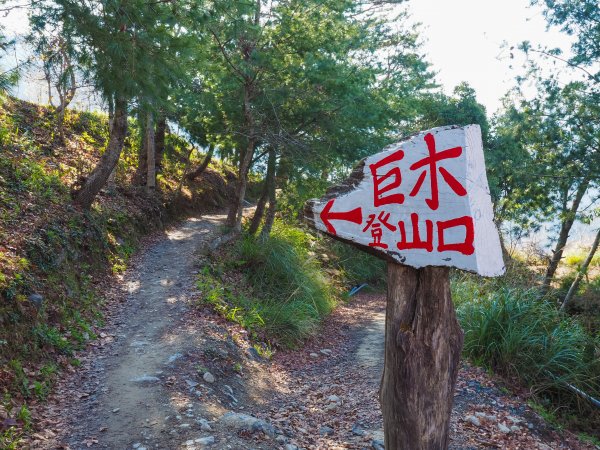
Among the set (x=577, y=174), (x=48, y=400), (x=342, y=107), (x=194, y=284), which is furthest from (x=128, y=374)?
(x=577, y=174)

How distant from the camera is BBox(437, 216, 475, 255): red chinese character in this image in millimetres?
2420

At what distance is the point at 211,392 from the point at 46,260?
3274 mm

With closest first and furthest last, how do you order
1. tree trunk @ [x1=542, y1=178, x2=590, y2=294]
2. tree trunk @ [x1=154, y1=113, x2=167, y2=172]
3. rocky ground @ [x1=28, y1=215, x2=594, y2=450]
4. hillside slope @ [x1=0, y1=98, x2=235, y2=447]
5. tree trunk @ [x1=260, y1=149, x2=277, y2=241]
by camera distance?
rocky ground @ [x1=28, y1=215, x2=594, y2=450] → hillside slope @ [x1=0, y1=98, x2=235, y2=447] → tree trunk @ [x1=542, y1=178, x2=590, y2=294] → tree trunk @ [x1=260, y1=149, x2=277, y2=241] → tree trunk @ [x1=154, y1=113, x2=167, y2=172]

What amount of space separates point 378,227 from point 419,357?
30.1 inches

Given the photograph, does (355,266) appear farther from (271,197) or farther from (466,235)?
(466,235)

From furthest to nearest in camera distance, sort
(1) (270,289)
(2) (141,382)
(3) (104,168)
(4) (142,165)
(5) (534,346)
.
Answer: (4) (142,165), (1) (270,289), (3) (104,168), (5) (534,346), (2) (141,382)

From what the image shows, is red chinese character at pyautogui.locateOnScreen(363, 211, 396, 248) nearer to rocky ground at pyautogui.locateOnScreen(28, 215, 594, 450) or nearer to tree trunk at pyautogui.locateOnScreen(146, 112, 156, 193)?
rocky ground at pyautogui.locateOnScreen(28, 215, 594, 450)

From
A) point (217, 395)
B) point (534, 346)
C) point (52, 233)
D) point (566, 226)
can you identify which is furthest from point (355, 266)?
point (217, 395)

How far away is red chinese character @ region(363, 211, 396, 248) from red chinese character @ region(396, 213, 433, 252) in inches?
2.3

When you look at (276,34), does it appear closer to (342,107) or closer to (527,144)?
(342,107)

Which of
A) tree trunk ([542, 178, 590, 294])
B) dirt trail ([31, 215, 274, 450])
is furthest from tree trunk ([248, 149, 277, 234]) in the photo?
tree trunk ([542, 178, 590, 294])

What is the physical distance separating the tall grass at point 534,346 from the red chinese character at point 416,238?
15.1 ft

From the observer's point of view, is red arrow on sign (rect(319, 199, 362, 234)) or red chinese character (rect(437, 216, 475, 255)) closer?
red chinese character (rect(437, 216, 475, 255))

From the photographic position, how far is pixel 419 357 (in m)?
2.70
